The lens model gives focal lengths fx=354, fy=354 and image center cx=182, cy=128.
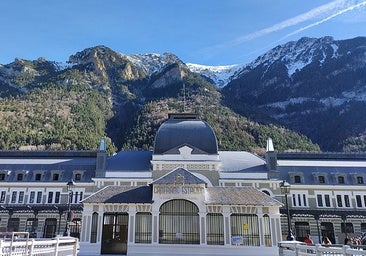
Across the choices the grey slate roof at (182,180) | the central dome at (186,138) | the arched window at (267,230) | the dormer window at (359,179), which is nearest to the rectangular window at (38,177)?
the central dome at (186,138)

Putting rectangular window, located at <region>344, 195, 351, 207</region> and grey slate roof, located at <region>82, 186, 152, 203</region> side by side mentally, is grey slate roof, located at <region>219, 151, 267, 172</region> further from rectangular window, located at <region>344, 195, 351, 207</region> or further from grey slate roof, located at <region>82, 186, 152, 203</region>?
grey slate roof, located at <region>82, 186, 152, 203</region>

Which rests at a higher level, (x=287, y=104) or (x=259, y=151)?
(x=287, y=104)

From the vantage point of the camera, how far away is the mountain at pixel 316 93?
399ft

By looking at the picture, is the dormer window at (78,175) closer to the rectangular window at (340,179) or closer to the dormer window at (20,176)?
the dormer window at (20,176)

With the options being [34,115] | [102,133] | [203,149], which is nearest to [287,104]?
[102,133]

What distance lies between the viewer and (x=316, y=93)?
145000 mm

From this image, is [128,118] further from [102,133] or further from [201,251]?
[201,251]

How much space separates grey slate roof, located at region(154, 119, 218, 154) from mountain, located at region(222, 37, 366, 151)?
240ft

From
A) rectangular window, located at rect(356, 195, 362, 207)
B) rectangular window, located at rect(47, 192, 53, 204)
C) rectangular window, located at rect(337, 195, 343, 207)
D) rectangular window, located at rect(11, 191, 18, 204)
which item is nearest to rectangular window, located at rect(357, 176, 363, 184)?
rectangular window, located at rect(356, 195, 362, 207)

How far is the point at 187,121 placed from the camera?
52.1 m

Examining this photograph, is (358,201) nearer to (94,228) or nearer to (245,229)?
(245,229)

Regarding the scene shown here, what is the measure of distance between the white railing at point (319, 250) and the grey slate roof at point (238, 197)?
8554mm

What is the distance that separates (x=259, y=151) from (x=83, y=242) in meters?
74.4

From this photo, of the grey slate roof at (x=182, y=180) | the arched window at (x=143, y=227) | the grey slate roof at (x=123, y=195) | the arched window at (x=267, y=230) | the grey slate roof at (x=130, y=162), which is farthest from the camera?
the grey slate roof at (x=130, y=162)
